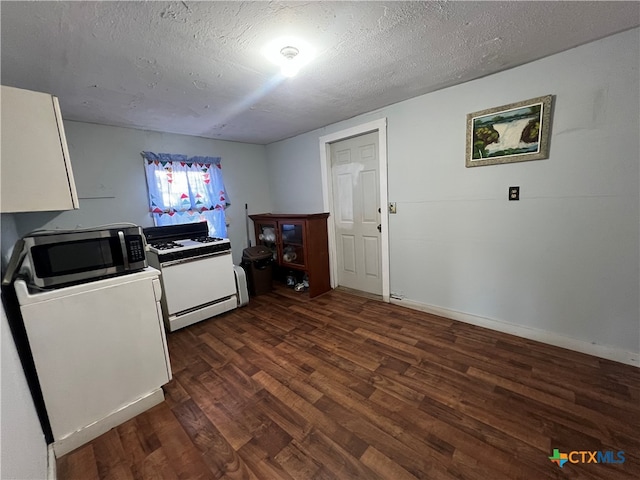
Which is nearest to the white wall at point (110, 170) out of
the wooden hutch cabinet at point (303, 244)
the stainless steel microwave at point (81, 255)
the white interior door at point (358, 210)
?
the wooden hutch cabinet at point (303, 244)

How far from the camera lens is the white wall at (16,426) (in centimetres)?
86

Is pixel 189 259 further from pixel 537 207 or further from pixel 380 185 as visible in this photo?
pixel 537 207

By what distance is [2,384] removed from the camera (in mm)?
912

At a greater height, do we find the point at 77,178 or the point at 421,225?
the point at 77,178

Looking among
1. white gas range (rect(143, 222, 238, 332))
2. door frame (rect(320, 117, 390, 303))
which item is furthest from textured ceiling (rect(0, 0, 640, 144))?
white gas range (rect(143, 222, 238, 332))

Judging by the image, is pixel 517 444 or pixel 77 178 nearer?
pixel 517 444

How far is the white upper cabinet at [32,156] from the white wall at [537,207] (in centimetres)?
262

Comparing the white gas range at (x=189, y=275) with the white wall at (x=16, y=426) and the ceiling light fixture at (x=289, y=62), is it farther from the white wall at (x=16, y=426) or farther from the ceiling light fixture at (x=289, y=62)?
the ceiling light fixture at (x=289, y=62)

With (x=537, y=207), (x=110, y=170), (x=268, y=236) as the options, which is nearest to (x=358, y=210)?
(x=268, y=236)

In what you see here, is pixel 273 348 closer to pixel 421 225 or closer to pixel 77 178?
pixel 421 225

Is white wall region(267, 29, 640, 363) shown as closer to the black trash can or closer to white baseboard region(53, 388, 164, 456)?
the black trash can

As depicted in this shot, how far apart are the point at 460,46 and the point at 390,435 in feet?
7.91

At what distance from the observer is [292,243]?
3.55 m

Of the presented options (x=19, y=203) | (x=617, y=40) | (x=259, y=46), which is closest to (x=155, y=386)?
(x=19, y=203)
